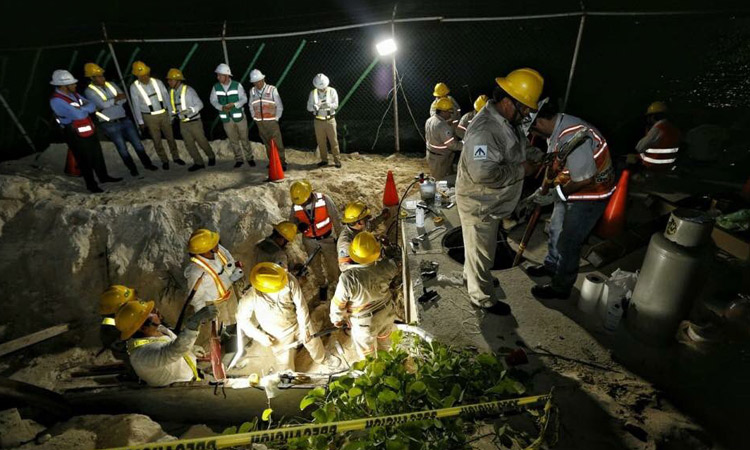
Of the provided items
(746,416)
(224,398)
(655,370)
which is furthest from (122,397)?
(746,416)

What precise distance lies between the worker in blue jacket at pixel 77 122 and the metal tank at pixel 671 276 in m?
8.71

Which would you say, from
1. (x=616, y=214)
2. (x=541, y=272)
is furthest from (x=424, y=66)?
(x=541, y=272)

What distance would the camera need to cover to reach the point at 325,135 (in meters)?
8.38

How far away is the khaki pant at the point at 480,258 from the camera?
338 centimetres

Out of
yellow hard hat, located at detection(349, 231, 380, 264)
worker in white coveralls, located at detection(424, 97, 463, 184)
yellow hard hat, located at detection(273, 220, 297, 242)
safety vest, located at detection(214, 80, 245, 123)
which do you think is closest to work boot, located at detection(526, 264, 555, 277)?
yellow hard hat, located at detection(349, 231, 380, 264)

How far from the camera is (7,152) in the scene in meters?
7.95

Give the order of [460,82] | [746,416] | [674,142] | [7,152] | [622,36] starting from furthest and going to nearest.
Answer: [622,36] → [460,82] → [7,152] → [674,142] → [746,416]

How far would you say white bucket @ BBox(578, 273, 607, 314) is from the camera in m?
3.49

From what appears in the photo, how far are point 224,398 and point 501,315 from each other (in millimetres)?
3051

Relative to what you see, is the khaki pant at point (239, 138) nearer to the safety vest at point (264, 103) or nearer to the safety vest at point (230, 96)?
the safety vest at point (230, 96)

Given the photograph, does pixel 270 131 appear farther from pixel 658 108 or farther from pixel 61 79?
pixel 658 108

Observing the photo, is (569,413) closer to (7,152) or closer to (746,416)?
(746,416)

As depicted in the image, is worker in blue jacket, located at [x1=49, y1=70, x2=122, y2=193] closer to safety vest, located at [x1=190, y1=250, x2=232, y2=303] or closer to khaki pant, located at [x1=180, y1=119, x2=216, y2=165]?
khaki pant, located at [x1=180, y1=119, x2=216, y2=165]

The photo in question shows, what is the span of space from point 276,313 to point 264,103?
515cm
